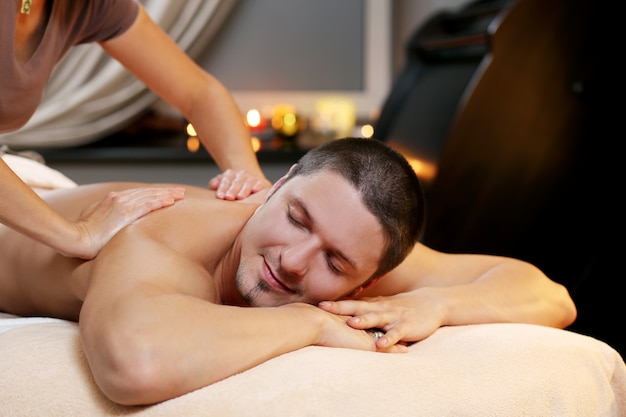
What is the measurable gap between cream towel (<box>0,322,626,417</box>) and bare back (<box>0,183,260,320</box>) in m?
0.11

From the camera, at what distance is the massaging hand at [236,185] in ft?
5.79

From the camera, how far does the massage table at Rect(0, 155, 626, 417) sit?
115 centimetres

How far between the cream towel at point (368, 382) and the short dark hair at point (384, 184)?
0.18 meters

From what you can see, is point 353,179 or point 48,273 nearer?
point 353,179

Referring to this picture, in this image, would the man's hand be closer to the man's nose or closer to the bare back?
the man's nose

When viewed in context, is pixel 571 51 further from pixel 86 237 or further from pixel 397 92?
pixel 86 237

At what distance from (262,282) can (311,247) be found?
11cm

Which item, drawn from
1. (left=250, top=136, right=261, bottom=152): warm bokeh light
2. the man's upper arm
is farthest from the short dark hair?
(left=250, top=136, right=261, bottom=152): warm bokeh light

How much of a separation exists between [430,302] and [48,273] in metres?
0.70

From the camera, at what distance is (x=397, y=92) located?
3.52 metres

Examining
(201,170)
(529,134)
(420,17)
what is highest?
(420,17)

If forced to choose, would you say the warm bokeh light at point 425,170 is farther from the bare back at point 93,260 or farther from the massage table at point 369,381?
the massage table at point 369,381

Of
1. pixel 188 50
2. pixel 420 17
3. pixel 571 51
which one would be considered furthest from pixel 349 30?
pixel 571 51

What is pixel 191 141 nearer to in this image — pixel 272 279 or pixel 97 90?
pixel 97 90
